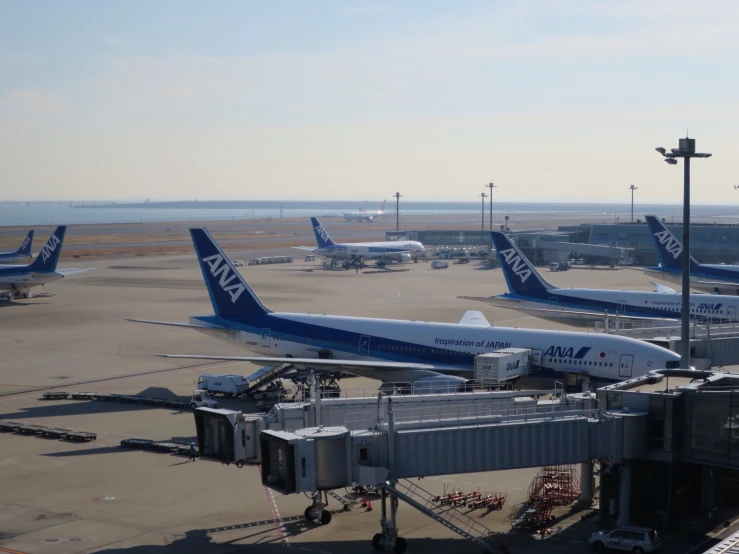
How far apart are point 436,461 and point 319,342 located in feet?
77.4

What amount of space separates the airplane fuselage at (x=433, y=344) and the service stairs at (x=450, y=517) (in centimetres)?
1339

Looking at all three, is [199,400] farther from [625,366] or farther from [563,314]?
[563,314]

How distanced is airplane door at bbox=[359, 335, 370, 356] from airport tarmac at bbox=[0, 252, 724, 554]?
4.59 m

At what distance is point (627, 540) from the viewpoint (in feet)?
91.8

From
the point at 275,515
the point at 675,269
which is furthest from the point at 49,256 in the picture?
the point at 275,515

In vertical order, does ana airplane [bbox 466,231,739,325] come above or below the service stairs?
above

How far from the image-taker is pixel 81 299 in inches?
3962

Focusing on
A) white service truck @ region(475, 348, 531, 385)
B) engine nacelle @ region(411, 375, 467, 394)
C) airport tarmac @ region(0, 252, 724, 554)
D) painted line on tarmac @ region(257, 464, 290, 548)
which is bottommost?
painted line on tarmac @ region(257, 464, 290, 548)

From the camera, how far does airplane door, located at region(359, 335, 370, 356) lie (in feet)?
164

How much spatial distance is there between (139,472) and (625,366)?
23.2 meters

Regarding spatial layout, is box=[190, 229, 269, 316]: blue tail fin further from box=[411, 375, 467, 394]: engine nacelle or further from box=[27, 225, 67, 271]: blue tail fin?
box=[27, 225, 67, 271]: blue tail fin

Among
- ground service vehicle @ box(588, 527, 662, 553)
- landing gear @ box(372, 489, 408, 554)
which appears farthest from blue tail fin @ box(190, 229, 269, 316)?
ground service vehicle @ box(588, 527, 662, 553)

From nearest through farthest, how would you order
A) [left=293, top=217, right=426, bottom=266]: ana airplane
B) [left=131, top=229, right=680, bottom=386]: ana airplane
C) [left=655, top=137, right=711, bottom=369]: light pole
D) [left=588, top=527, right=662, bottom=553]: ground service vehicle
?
[left=588, top=527, right=662, bottom=553]: ground service vehicle → [left=655, top=137, right=711, bottom=369]: light pole → [left=131, top=229, right=680, bottom=386]: ana airplane → [left=293, top=217, right=426, bottom=266]: ana airplane

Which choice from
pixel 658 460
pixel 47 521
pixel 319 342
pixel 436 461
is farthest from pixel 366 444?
pixel 319 342
